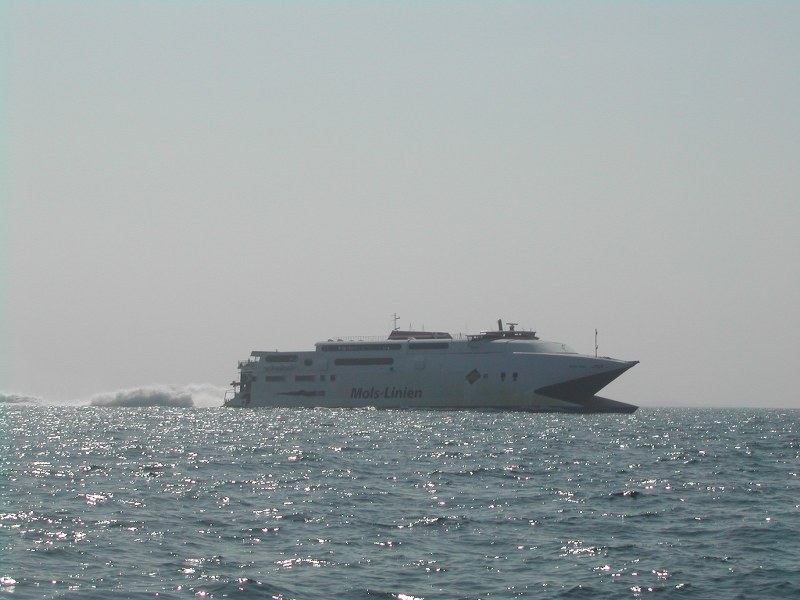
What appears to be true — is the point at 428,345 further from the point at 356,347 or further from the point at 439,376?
the point at 356,347

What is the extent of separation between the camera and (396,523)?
25.7 meters

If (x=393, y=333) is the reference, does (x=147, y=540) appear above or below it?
below

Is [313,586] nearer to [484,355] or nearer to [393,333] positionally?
[484,355]

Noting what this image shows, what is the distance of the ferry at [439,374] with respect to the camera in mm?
94500

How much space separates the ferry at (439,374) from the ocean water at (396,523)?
46.3m

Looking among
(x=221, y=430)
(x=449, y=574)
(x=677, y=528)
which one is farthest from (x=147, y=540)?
(x=221, y=430)

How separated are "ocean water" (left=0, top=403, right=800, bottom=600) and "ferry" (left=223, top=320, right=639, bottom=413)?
152ft

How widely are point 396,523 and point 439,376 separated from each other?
74084 millimetres

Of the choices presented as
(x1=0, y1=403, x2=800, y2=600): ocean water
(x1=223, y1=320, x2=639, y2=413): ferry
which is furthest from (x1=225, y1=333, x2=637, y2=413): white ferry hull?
(x1=0, y1=403, x2=800, y2=600): ocean water

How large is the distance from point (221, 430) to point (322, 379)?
40.6 m

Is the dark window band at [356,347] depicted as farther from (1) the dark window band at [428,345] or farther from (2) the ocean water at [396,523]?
(2) the ocean water at [396,523]

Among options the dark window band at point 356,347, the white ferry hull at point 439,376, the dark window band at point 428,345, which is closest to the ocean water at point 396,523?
the white ferry hull at point 439,376

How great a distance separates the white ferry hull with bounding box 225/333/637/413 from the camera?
94.5 m

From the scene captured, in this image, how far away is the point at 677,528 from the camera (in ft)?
83.6
